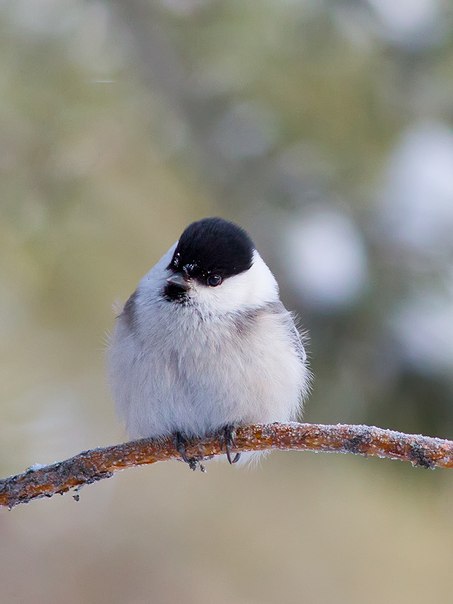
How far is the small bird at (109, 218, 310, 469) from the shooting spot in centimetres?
227

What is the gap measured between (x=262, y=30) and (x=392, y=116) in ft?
1.88

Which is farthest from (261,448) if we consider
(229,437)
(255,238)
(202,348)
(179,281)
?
(255,238)

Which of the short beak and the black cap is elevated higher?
the black cap

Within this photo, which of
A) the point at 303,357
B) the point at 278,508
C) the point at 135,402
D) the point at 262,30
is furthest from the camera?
the point at 278,508

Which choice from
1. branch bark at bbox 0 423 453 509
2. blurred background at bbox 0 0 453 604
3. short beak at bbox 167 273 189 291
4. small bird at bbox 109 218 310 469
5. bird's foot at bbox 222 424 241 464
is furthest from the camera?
blurred background at bbox 0 0 453 604

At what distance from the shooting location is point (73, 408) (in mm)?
3076

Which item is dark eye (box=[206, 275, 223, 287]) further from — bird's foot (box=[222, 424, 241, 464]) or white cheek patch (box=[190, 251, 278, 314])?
bird's foot (box=[222, 424, 241, 464])

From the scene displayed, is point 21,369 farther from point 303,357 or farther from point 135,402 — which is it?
point 303,357

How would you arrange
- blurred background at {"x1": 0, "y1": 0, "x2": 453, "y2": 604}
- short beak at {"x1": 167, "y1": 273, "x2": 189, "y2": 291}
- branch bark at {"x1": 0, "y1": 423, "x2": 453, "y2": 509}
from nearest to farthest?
branch bark at {"x1": 0, "y1": 423, "x2": 453, "y2": 509}
short beak at {"x1": 167, "y1": 273, "x2": 189, "y2": 291}
blurred background at {"x1": 0, "y1": 0, "x2": 453, "y2": 604}

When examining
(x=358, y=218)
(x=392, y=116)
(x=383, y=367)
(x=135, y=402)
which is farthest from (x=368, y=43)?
(x=135, y=402)

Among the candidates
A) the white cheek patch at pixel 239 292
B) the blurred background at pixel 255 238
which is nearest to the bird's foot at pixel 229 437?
the white cheek patch at pixel 239 292

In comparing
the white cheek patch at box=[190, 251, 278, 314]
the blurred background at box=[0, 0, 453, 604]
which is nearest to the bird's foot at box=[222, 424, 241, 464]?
the white cheek patch at box=[190, 251, 278, 314]

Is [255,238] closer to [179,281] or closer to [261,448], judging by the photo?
[179,281]

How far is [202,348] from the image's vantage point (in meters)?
2.31
